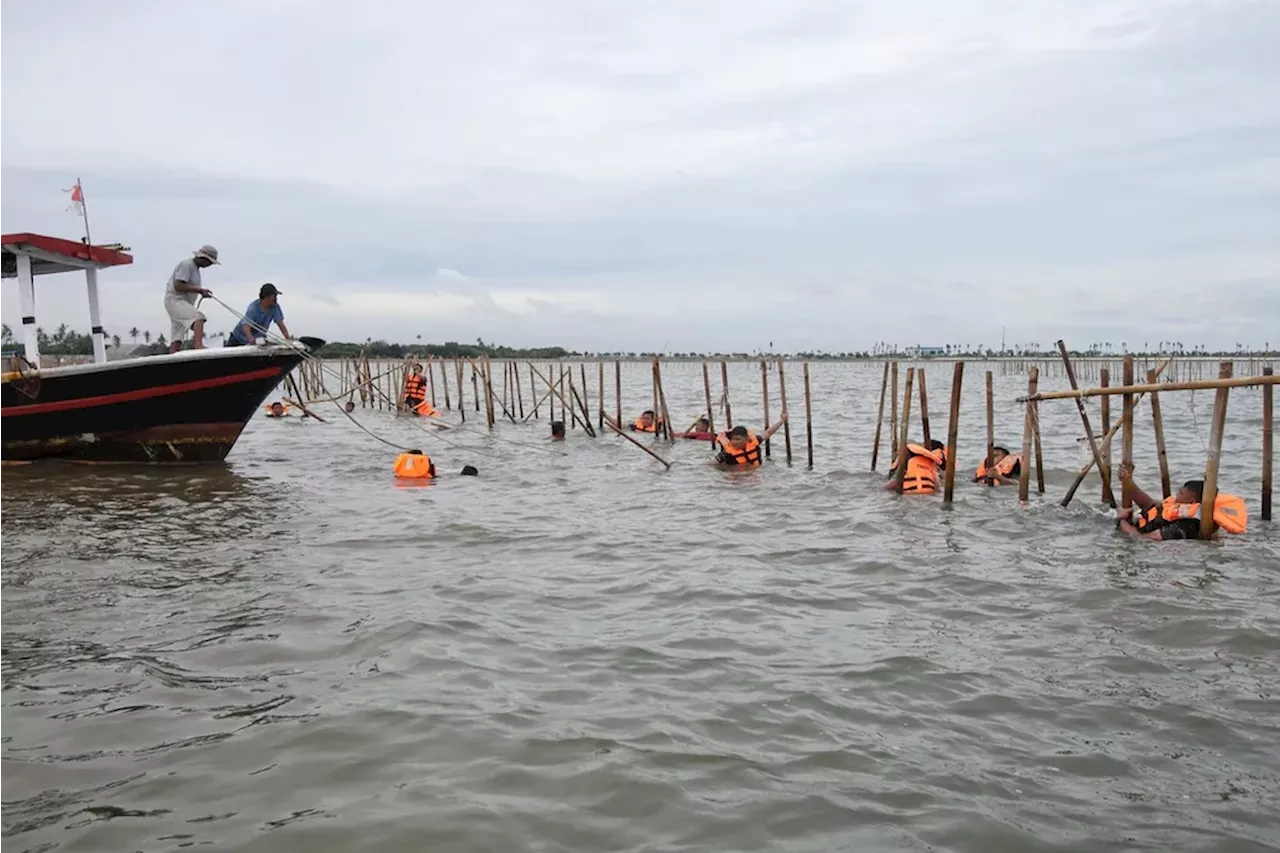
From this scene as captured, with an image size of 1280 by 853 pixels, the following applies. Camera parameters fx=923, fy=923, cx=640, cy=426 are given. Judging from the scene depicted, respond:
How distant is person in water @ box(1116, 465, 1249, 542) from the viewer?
357 inches

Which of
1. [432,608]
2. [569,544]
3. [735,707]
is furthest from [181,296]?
[735,707]

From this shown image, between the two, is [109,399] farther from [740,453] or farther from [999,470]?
[999,470]

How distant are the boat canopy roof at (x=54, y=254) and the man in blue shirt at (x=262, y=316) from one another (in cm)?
237

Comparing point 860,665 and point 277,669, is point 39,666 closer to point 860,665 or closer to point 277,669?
point 277,669

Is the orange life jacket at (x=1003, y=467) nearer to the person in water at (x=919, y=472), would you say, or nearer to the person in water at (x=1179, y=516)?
the person in water at (x=919, y=472)

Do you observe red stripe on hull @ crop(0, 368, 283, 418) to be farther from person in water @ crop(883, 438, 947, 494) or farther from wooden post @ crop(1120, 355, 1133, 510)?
wooden post @ crop(1120, 355, 1133, 510)

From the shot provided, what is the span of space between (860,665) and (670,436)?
1544cm

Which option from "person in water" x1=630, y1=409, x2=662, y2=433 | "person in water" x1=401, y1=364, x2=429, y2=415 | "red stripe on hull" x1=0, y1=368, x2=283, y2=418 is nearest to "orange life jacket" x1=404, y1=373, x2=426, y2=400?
"person in water" x1=401, y1=364, x2=429, y2=415

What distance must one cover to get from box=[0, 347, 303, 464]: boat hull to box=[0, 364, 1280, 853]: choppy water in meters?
3.50

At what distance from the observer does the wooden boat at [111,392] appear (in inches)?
523

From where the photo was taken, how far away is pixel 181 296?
1334cm

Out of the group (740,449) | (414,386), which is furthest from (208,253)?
(414,386)

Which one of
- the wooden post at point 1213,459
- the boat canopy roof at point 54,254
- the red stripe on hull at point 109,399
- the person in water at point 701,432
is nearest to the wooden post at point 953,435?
the wooden post at point 1213,459

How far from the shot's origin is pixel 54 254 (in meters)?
13.5
